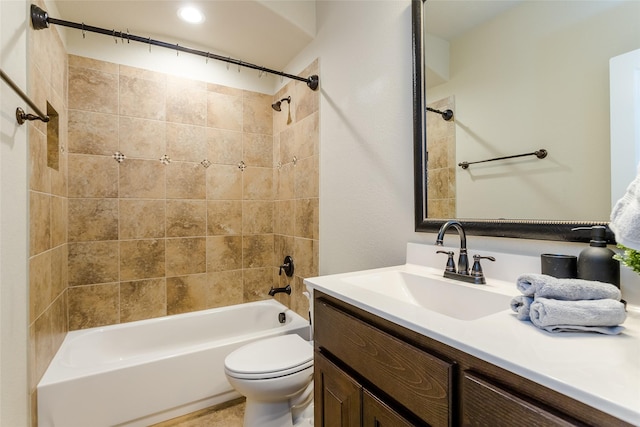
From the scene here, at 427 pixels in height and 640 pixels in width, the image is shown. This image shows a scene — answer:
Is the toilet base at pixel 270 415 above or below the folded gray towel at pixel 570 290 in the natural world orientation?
below

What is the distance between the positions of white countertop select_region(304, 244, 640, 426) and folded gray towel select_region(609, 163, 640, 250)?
0.60 ft

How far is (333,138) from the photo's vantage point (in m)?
1.85

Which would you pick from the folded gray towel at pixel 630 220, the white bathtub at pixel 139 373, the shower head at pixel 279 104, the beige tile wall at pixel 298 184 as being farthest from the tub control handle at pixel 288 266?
the folded gray towel at pixel 630 220

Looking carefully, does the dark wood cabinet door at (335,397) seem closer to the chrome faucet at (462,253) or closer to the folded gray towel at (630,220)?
the chrome faucet at (462,253)

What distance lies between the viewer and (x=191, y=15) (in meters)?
1.89

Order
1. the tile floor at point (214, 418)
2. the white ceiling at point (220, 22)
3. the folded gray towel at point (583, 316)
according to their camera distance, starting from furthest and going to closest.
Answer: the white ceiling at point (220, 22) < the tile floor at point (214, 418) < the folded gray towel at point (583, 316)

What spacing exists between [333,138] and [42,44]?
1.57 meters

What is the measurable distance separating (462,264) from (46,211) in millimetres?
1953

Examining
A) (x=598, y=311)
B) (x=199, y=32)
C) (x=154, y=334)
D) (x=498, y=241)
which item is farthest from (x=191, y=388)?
(x=199, y=32)

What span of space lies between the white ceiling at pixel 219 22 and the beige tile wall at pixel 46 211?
32cm

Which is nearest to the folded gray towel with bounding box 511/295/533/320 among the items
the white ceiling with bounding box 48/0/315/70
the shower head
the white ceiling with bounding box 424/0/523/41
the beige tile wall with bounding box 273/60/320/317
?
the white ceiling with bounding box 424/0/523/41

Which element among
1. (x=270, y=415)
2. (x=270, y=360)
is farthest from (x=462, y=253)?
(x=270, y=415)

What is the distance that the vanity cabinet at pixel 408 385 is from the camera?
1.44 ft

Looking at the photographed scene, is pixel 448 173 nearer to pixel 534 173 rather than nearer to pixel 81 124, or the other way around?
pixel 534 173
